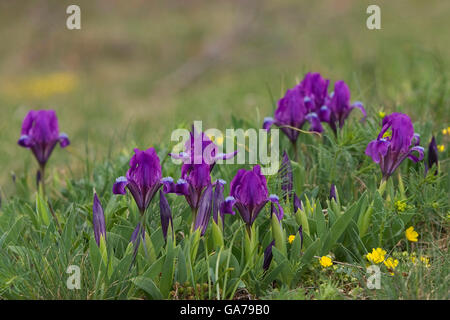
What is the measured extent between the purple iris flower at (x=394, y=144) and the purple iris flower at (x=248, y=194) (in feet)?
1.79

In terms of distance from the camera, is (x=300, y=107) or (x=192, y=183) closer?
(x=192, y=183)

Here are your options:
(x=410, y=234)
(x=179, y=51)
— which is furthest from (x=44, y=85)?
(x=410, y=234)

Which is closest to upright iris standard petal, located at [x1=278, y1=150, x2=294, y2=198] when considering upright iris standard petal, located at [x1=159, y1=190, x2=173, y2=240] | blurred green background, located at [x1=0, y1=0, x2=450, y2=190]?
upright iris standard petal, located at [x1=159, y1=190, x2=173, y2=240]

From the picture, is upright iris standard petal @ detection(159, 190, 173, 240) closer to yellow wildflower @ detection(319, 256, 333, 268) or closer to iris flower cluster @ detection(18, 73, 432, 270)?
iris flower cluster @ detection(18, 73, 432, 270)

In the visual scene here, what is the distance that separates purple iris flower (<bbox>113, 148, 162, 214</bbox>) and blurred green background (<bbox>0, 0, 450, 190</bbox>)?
152 inches

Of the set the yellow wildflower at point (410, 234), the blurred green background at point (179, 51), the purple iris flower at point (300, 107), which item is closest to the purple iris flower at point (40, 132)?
the purple iris flower at point (300, 107)

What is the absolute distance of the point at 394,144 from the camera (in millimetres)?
2426

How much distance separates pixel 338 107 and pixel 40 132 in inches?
62.1

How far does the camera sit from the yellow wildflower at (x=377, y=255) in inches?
90.4

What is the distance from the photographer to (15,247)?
7.80 feet

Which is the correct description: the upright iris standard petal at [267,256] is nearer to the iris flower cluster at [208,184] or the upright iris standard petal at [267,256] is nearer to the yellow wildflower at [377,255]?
the iris flower cluster at [208,184]

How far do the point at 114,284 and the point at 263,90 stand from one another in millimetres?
5861

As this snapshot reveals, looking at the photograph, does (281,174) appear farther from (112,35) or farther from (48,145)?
(112,35)

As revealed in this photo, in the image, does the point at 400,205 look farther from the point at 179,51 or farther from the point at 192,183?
the point at 179,51
